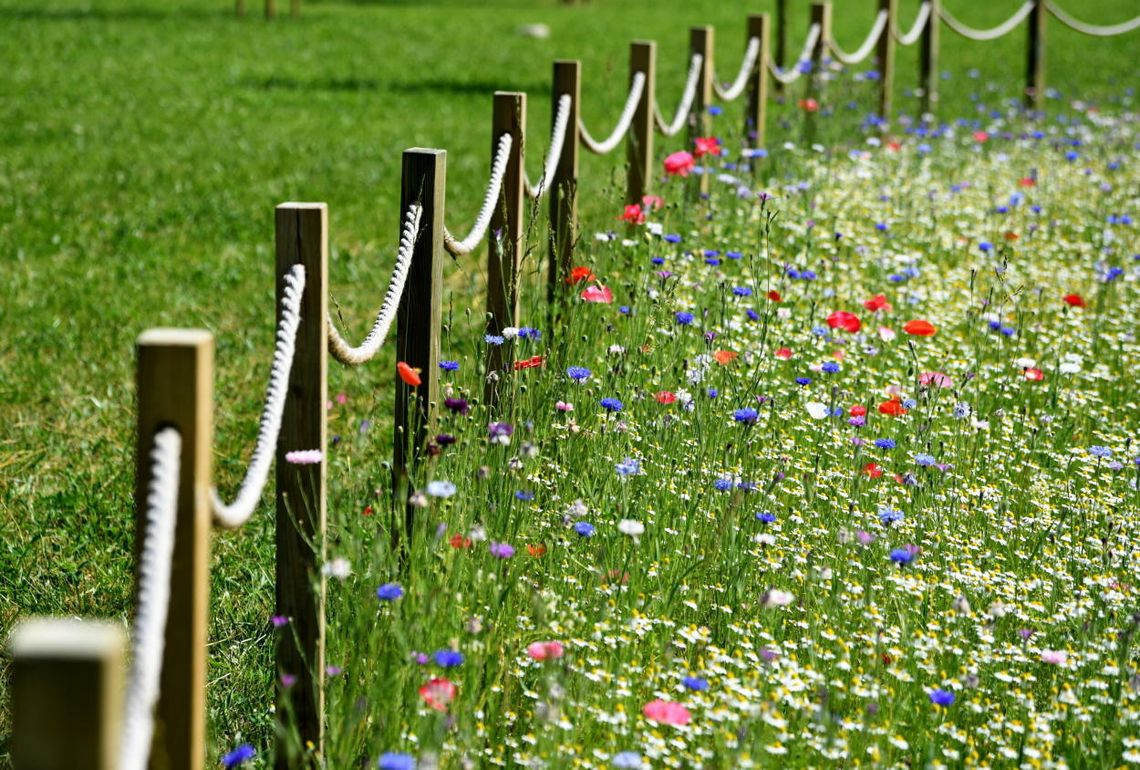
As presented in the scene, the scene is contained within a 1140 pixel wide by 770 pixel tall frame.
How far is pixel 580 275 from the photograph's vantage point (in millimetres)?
4395

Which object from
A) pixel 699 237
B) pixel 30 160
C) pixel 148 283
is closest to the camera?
pixel 699 237

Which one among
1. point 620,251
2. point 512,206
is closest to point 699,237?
point 620,251

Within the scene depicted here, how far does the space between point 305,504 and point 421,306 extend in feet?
3.51

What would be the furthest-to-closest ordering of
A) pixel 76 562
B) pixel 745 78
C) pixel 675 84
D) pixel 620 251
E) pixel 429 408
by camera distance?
1. pixel 675 84
2. pixel 745 78
3. pixel 620 251
4. pixel 76 562
5. pixel 429 408

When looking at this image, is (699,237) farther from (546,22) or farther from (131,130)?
(546,22)

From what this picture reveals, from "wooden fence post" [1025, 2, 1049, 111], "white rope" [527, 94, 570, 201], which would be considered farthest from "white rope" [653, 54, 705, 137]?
"wooden fence post" [1025, 2, 1049, 111]

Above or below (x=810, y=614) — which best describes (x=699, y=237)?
above

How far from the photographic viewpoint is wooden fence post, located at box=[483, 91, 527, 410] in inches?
172

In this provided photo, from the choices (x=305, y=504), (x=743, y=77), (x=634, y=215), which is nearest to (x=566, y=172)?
(x=634, y=215)

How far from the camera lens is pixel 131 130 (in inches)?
442

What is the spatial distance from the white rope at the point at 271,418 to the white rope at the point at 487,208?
1054mm

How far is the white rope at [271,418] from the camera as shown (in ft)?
7.06

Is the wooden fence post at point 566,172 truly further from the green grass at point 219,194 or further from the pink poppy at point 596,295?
the pink poppy at point 596,295

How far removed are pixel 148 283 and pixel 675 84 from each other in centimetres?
917
